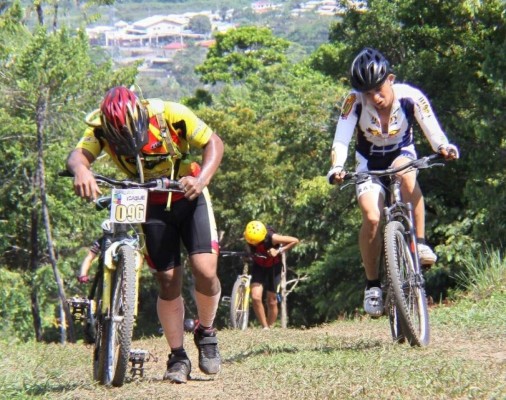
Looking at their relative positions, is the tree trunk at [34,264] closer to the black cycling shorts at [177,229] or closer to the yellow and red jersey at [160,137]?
the black cycling shorts at [177,229]

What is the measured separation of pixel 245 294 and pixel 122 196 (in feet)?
33.1

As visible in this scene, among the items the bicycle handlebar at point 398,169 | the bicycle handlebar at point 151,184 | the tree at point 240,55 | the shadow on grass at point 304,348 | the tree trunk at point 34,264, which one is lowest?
the tree trunk at point 34,264

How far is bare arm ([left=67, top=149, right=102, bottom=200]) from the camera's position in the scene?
671cm

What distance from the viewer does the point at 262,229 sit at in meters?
15.7

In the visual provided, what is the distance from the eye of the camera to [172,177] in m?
7.27

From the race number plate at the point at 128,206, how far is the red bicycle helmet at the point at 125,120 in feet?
1.03

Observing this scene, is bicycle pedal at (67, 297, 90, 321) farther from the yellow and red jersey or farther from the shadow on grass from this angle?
the yellow and red jersey

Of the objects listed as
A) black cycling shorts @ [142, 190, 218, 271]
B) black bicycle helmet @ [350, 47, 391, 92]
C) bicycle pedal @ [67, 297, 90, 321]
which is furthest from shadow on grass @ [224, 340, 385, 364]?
black bicycle helmet @ [350, 47, 391, 92]

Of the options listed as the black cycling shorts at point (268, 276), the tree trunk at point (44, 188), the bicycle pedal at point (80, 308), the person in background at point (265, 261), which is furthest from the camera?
the tree trunk at point (44, 188)

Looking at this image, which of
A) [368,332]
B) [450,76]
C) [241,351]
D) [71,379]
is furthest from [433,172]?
[71,379]

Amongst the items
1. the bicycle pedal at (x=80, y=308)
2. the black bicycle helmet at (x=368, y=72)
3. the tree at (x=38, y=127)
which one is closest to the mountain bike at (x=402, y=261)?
the black bicycle helmet at (x=368, y=72)

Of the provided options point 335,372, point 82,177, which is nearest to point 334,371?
point 335,372

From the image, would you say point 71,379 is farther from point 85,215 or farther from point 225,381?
point 85,215

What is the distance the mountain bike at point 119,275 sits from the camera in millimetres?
6746
